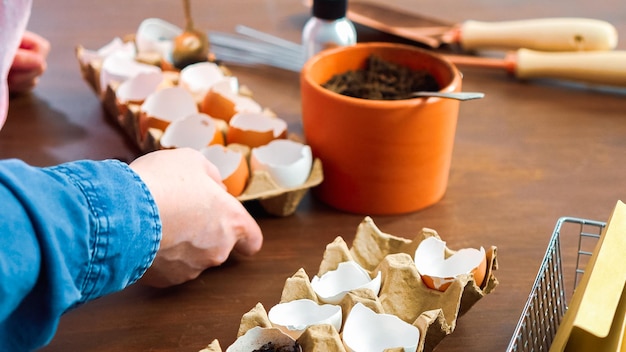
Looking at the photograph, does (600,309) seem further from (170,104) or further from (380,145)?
(170,104)

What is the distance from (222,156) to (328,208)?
126 millimetres

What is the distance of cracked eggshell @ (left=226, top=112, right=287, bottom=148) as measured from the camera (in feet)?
2.60

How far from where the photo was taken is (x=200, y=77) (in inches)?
37.4

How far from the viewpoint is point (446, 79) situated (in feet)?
2.55

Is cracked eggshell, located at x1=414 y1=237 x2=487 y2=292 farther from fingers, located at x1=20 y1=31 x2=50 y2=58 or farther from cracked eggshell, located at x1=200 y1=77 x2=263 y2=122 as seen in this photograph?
fingers, located at x1=20 y1=31 x2=50 y2=58

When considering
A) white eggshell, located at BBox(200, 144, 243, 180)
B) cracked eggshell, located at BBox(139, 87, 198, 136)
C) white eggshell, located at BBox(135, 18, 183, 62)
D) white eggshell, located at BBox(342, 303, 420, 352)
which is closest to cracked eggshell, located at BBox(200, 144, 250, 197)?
white eggshell, located at BBox(200, 144, 243, 180)

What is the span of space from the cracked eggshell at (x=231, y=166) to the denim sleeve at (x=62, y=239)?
179mm

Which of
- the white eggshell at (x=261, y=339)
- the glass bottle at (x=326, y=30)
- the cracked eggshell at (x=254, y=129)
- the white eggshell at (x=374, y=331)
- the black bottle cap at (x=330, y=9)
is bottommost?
the white eggshell at (x=374, y=331)

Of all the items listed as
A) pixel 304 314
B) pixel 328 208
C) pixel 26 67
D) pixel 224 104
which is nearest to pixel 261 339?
pixel 304 314

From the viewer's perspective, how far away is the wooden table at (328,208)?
613 millimetres

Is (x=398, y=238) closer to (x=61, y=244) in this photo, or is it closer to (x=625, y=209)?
(x=625, y=209)

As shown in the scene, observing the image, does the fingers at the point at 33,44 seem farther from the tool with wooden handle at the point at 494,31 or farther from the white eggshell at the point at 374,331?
the white eggshell at the point at 374,331

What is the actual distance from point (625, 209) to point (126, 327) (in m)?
0.41

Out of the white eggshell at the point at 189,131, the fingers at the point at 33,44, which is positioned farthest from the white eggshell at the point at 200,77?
the fingers at the point at 33,44
